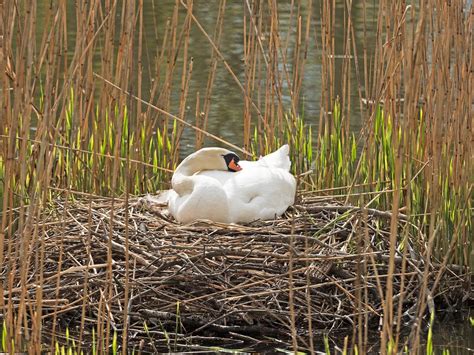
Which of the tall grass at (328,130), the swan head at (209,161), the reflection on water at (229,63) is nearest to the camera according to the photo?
the tall grass at (328,130)

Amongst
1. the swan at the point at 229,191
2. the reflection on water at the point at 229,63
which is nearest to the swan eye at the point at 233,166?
the swan at the point at 229,191

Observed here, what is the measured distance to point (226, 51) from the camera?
341 inches

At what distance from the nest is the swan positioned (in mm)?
72

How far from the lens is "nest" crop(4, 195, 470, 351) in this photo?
11.8 feet

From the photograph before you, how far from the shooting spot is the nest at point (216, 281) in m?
3.60

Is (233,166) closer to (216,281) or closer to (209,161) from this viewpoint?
(209,161)

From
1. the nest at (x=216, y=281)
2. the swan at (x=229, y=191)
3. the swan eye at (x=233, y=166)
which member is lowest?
the nest at (x=216, y=281)

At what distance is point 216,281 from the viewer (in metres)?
3.63

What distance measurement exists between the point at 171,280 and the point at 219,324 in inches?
8.8

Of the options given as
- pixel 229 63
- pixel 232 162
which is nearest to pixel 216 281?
pixel 232 162

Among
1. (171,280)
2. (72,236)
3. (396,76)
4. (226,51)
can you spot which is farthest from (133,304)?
(226,51)

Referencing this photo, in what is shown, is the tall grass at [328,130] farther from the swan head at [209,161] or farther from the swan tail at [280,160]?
the swan head at [209,161]

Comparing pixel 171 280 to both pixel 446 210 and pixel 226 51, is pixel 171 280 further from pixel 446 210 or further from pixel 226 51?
pixel 226 51

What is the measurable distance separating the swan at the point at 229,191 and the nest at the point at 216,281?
0.07 m
